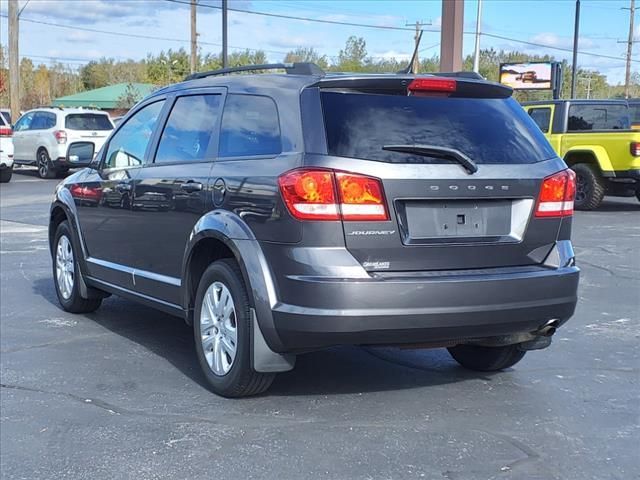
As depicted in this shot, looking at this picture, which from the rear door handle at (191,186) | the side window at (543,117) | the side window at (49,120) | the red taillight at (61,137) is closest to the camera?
the rear door handle at (191,186)

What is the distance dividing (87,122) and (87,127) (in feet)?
0.51

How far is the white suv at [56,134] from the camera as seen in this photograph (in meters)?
22.3

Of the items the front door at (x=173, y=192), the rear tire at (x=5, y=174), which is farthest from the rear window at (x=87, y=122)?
the front door at (x=173, y=192)

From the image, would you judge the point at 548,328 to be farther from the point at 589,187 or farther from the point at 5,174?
the point at 5,174

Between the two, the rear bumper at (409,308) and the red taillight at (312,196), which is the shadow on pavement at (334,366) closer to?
the rear bumper at (409,308)

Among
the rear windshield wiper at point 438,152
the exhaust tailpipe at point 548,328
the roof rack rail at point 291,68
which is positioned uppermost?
the roof rack rail at point 291,68

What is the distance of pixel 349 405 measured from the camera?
448 centimetres

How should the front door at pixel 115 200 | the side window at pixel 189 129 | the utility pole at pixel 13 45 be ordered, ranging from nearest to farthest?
the side window at pixel 189 129 → the front door at pixel 115 200 → the utility pole at pixel 13 45

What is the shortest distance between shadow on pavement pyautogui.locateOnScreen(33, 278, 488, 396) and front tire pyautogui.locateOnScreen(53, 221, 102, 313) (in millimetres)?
315

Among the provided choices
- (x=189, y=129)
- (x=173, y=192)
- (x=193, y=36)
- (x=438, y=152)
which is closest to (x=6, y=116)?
(x=193, y=36)

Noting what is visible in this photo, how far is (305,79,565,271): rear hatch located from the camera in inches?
156

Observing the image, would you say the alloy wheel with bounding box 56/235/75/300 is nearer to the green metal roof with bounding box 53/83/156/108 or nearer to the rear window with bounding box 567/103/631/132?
the rear window with bounding box 567/103/631/132

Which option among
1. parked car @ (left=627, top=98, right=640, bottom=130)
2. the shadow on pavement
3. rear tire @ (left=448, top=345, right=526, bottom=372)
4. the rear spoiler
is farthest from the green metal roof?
the rear spoiler

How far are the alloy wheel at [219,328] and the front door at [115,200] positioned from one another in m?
1.13
